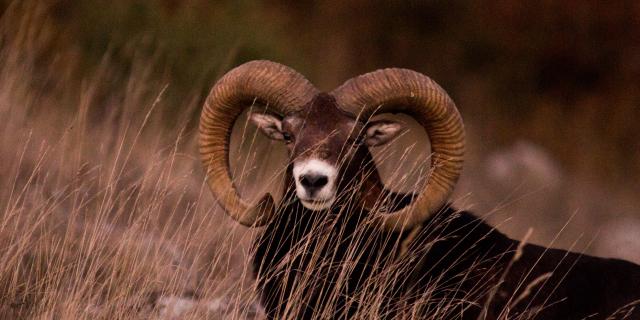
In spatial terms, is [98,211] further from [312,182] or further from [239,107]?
[239,107]

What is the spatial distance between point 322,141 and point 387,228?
2.97ft

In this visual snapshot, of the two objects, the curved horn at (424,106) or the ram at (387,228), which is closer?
the ram at (387,228)

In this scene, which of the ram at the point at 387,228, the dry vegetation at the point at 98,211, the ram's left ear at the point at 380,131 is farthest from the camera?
the ram's left ear at the point at 380,131

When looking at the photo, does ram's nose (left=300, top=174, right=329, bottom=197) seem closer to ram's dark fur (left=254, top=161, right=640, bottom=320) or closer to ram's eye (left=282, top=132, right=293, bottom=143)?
ram's dark fur (left=254, top=161, right=640, bottom=320)

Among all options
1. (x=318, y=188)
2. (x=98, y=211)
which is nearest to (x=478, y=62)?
(x=318, y=188)

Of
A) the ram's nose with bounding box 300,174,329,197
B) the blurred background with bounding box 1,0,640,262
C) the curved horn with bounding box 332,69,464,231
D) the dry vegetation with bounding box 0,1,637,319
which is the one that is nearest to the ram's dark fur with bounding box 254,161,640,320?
the dry vegetation with bounding box 0,1,637,319

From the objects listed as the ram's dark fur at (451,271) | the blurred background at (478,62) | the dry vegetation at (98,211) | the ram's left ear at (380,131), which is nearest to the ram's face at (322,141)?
the ram's left ear at (380,131)

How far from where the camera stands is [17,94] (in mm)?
11812

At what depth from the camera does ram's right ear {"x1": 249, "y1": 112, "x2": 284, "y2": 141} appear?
8445 mm

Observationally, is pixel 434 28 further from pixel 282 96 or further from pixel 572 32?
pixel 282 96

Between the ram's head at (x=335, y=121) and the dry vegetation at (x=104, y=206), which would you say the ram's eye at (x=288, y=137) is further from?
the dry vegetation at (x=104, y=206)

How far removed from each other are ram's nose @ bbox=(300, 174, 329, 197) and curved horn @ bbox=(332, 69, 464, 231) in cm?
96

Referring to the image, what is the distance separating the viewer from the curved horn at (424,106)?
8133mm

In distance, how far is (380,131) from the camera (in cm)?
844
